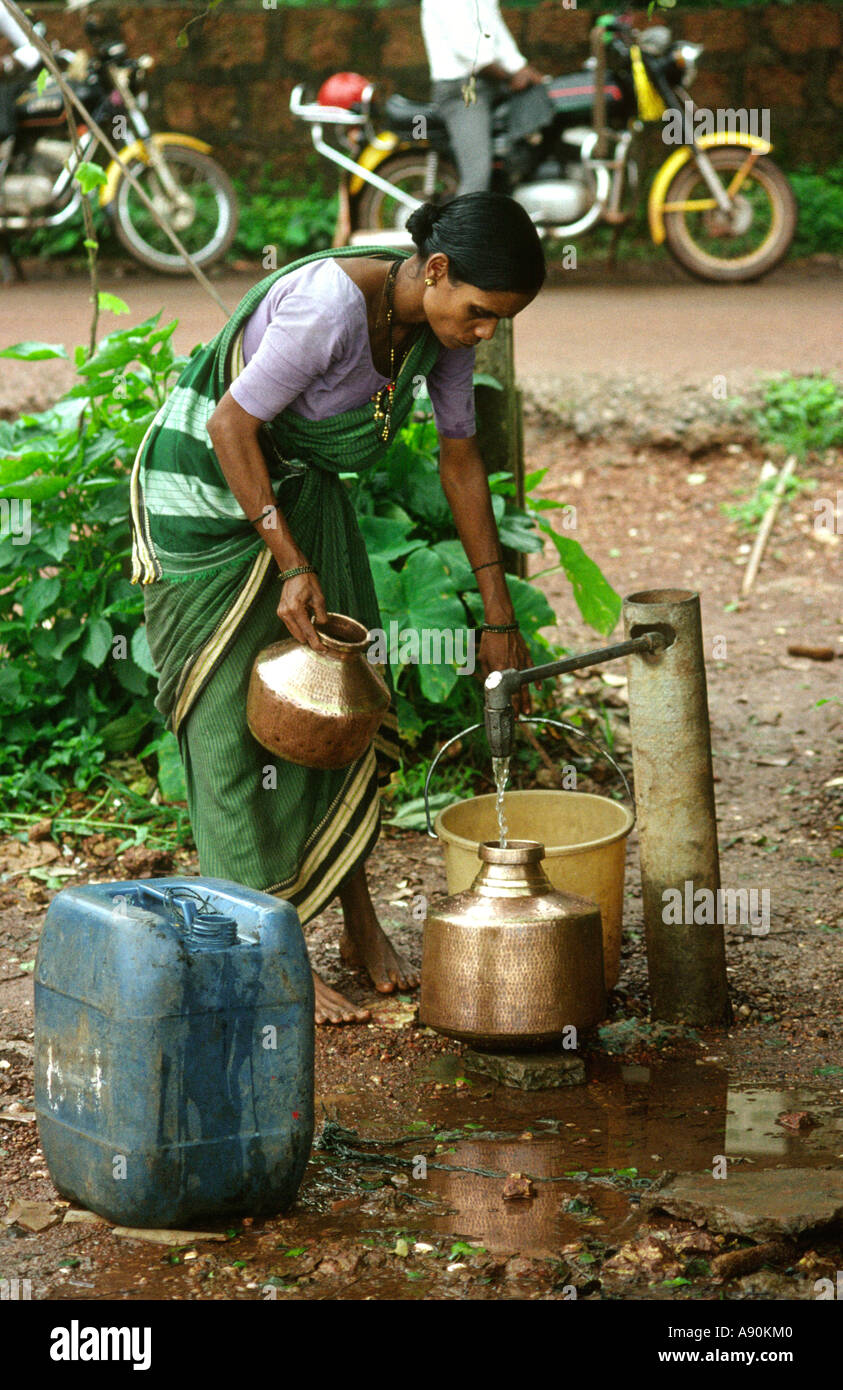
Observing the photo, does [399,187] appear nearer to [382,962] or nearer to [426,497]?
[426,497]

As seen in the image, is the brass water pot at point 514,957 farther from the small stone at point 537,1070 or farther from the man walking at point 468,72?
the man walking at point 468,72

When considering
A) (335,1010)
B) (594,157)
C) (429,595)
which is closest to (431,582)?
(429,595)

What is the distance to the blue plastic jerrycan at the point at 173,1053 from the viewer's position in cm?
225

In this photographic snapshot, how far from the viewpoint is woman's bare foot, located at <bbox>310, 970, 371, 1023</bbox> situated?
322 cm

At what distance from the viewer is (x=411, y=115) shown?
27.5ft

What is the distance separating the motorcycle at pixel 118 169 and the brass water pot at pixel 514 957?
21.7 feet

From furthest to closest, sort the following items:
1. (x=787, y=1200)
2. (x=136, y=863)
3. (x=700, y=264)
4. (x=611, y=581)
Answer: (x=700, y=264) → (x=611, y=581) → (x=136, y=863) → (x=787, y=1200)

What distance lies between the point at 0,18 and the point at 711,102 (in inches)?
182

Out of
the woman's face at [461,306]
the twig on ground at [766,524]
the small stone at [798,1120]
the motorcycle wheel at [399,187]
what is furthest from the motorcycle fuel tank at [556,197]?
the small stone at [798,1120]

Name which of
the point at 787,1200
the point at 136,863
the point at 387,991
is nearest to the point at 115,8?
the point at 136,863

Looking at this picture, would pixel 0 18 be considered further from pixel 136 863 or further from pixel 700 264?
pixel 136 863

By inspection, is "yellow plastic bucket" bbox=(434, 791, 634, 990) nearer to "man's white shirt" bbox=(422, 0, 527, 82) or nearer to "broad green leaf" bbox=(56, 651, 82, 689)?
"broad green leaf" bbox=(56, 651, 82, 689)

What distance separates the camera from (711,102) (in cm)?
1027

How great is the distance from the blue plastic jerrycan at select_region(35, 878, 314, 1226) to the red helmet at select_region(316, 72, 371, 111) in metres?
7.01
